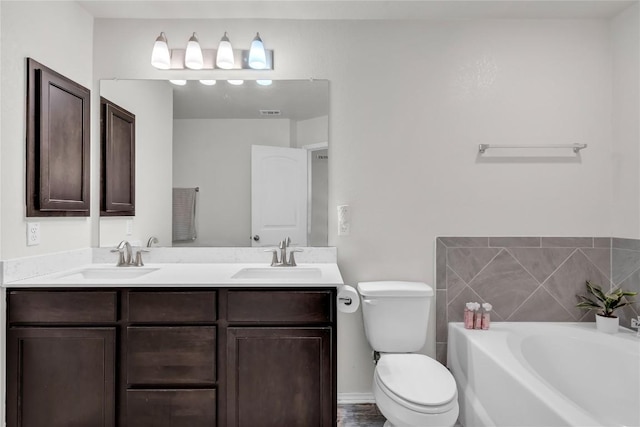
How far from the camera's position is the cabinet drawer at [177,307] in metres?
1.75

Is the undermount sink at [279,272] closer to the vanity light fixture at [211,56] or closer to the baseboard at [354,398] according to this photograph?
the baseboard at [354,398]

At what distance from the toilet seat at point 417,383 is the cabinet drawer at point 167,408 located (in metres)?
0.85

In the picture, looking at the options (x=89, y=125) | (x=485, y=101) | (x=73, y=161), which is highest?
(x=485, y=101)

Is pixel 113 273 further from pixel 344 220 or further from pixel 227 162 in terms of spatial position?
pixel 344 220

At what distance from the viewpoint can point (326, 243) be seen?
2.36 meters

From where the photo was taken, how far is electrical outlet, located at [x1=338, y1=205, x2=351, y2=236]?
2330mm

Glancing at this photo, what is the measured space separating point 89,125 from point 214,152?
0.74m

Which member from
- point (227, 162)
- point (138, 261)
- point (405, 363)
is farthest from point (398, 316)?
point (138, 261)

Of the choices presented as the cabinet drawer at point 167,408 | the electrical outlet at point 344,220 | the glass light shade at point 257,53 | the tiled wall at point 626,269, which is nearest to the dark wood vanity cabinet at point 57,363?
the cabinet drawer at point 167,408

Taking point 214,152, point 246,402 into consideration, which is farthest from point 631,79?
point 246,402

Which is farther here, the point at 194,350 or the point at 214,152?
the point at 214,152

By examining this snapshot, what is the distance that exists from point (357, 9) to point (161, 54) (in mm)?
1194

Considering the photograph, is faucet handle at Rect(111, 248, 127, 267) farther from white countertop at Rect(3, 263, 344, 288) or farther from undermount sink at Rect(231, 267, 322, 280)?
undermount sink at Rect(231, 267, 322, 280)

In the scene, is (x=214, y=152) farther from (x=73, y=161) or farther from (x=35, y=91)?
(x=35, y=91)
